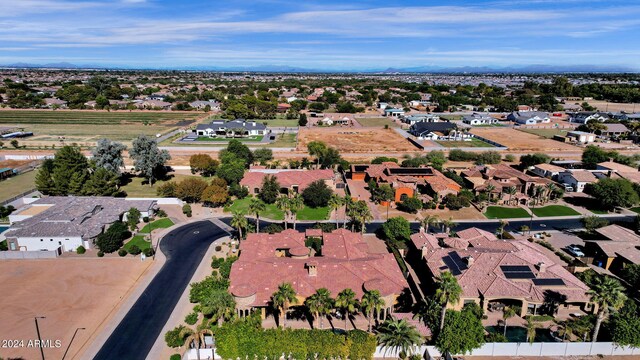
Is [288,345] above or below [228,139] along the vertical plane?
below

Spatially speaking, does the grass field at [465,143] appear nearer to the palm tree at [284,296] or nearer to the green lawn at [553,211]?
the green lawn at [553,211]

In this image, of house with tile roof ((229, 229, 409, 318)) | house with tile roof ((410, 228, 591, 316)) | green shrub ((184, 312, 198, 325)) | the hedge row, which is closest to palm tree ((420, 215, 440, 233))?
house with tile roof ((410, 228, 591, 316))

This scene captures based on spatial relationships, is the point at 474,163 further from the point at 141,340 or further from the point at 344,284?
the point at 141,340

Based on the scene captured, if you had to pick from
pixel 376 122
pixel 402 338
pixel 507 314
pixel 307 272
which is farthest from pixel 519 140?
pixel 402 338

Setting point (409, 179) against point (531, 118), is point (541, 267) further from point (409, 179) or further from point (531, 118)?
point (531, 118)

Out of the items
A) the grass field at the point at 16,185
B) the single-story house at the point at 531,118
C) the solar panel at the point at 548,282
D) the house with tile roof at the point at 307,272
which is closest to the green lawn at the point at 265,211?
the house with tile roof at the point at 307,272

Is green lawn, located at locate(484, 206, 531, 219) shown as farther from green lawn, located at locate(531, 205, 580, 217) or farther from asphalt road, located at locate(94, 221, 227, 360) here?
asphalt road, located at locate(94, 221, 227, 360)
